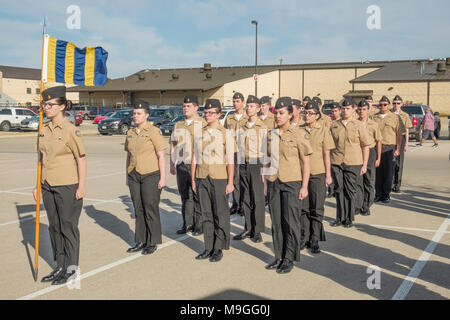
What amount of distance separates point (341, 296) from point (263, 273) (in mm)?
987

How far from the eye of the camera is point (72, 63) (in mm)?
6059

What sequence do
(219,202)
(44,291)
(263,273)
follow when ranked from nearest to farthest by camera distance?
(44,291)
(263,273)
(219,202)

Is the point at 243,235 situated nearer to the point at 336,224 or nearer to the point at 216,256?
the point at 216,256

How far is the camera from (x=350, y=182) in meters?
7.62

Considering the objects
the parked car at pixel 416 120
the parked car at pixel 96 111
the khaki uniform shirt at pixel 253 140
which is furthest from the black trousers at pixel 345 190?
the parked car at pixel 96 111

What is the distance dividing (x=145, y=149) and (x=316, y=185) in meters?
2.28

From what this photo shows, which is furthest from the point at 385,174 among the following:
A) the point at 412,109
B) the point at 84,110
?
the point at 84,110

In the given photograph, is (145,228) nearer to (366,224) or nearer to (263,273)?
(263,273)

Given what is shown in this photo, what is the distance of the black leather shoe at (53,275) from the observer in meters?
4.95

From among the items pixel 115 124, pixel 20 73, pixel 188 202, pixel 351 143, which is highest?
pixel 20 73

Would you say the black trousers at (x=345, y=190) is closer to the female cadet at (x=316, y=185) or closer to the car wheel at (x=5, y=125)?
the female cadet at (x=316, y=185)

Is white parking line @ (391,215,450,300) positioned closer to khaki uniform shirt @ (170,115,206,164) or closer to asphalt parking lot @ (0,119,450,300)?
asphalt parking lot @ (0,119,450,300)

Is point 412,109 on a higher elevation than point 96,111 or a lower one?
lower
